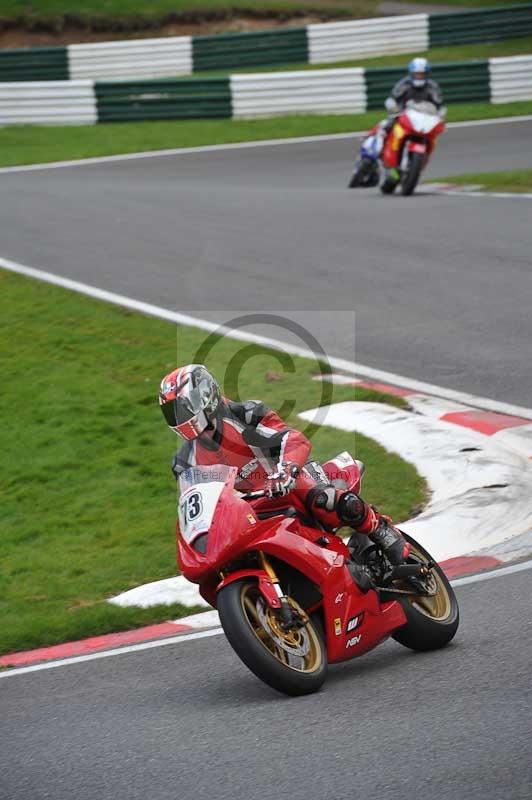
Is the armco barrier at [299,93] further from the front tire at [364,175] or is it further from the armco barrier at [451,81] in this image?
the front tire at [364,175]

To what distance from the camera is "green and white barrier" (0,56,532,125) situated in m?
25.7

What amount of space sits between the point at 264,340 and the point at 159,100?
1593cm

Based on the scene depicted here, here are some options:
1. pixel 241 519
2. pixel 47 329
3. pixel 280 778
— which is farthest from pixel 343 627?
pixel 47 329

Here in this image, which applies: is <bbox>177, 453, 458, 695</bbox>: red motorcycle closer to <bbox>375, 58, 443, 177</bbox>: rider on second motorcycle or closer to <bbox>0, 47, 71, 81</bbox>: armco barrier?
<bbox>375, 58, 443, 177</bbox>: rider on second motorcycle

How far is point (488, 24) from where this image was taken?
30.6 m

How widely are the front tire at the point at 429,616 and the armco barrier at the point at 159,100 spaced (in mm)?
21250

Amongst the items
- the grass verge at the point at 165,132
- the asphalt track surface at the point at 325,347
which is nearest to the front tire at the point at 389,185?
the asphalt track surface at the point at 325,347

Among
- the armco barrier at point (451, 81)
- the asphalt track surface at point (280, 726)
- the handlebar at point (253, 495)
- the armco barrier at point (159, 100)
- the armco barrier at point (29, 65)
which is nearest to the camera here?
the asphalt track surface at point (280, 726)

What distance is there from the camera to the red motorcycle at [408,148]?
17.8 m

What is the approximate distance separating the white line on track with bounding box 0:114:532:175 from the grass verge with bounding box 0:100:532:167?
0.27 meters

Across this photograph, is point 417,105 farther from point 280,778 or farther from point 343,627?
point 280,778

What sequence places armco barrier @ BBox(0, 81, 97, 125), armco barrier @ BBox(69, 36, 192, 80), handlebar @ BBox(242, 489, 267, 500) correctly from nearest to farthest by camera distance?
handlebar @ BBox(242, 489, 267, 500) → armco barrier @ BBox(0, 81, 97, 125) → armco barrier @ BBox(69, 36, 192, 80)

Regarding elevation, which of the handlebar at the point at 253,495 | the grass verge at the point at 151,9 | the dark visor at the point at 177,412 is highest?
the grass verge at the point at 151,9

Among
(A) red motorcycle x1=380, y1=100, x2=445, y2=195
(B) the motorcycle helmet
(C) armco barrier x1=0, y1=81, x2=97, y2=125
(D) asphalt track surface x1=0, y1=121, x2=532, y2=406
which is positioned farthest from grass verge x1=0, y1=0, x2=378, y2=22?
(A) red motorcycle x1=380, y1=100, x2=445, y2=195
